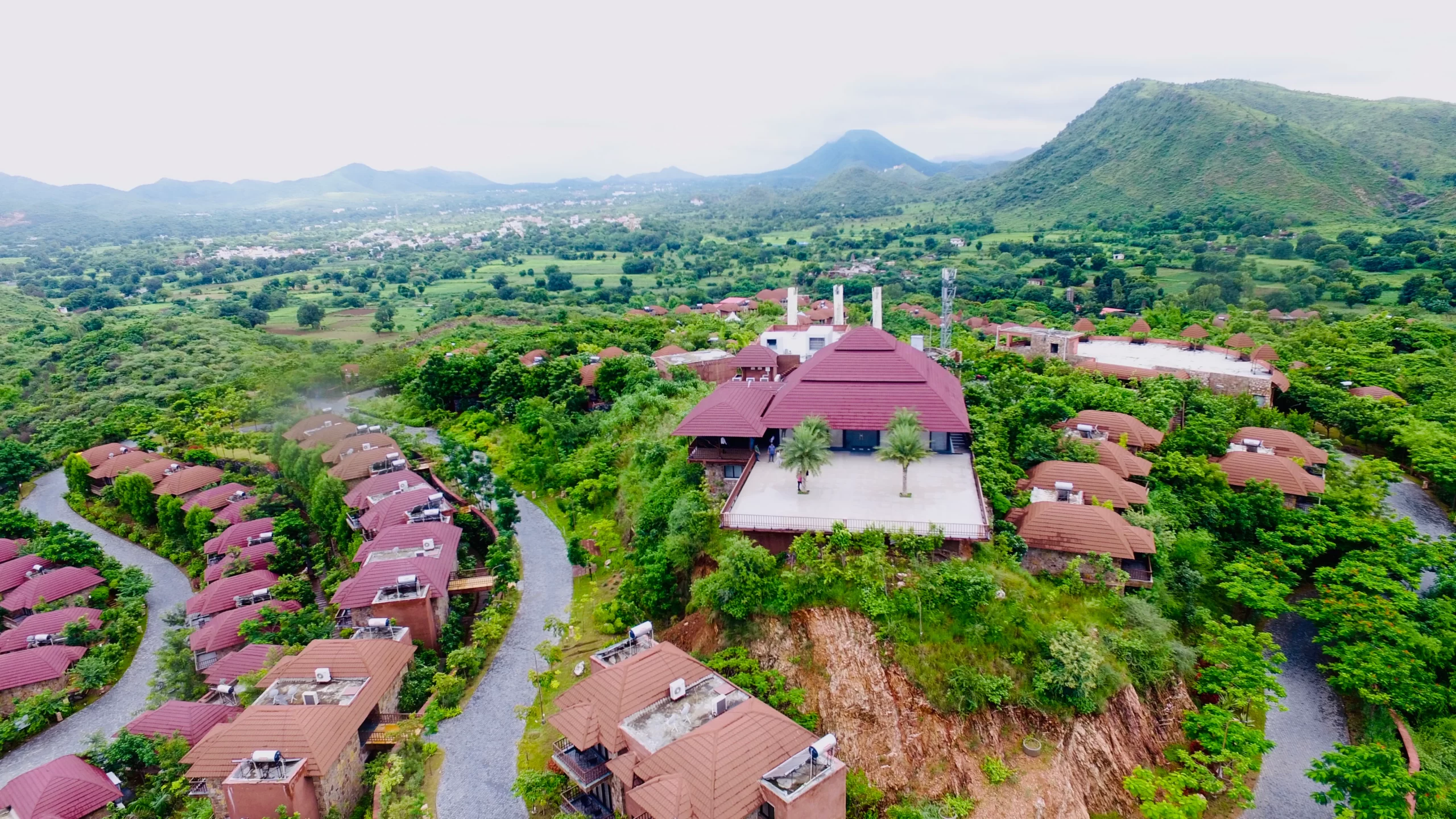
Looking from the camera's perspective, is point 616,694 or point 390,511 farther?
point 390,511

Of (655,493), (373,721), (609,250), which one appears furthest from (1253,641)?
(609,250)

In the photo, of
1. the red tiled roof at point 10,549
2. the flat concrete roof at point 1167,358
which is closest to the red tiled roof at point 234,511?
the red tiled roof at point 10,549

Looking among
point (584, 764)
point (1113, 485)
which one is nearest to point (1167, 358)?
point (1113, 485)

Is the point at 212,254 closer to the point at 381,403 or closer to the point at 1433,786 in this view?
the point at 381,403

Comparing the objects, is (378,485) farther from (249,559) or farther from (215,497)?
(215,497)

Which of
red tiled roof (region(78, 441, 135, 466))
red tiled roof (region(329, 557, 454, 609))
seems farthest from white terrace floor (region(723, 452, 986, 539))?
red tiled roof (region(78, 441, 135, 466))
